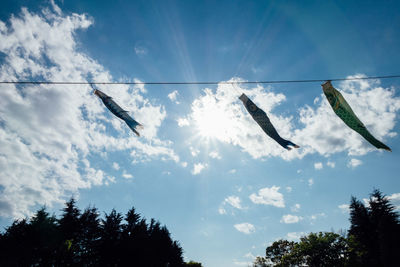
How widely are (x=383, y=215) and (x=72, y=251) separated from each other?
129 feet

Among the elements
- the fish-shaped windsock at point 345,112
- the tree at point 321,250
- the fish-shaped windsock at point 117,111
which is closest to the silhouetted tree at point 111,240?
the fish-shaped windsock at point 117,111

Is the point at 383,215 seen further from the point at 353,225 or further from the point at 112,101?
the point at 112,101

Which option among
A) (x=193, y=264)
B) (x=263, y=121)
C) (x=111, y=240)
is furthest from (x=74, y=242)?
(x=193, y=264)

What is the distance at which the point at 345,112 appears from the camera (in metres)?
7.04

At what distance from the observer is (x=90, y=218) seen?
29.5m

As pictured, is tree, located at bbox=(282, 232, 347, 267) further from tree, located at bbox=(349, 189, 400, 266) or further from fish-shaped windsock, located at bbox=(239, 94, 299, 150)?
fish-shaped windsock, located at bbox=(239, 94, 299, 150)

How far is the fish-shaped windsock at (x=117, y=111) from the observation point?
7543 millimetres

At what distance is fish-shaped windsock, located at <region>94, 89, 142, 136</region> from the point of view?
7543 mm

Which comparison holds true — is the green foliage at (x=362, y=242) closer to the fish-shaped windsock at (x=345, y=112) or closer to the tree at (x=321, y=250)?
the tree at (x=321, y=250)

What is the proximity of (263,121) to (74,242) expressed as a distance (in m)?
30.1

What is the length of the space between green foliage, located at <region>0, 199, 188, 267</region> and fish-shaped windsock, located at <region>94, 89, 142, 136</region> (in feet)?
66.6

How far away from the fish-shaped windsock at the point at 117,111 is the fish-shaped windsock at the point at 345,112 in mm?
6760

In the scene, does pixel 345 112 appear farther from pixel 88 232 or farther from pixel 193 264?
pixel 193 264

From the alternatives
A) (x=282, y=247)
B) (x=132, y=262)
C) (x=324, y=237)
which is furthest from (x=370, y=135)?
(x=282, y=247)
